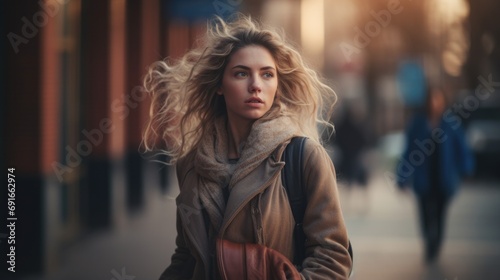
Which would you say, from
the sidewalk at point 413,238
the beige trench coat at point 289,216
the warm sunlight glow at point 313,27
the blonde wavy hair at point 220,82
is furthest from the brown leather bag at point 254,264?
the warm sunlight glow at point 313,27

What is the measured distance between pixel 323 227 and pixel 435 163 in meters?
6.75

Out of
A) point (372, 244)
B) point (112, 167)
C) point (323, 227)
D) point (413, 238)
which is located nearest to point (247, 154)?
point (323, 227)

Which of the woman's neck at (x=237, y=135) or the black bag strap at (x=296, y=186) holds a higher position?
the woman's neck at (x=237, y=135)

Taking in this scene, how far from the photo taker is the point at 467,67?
2658cm

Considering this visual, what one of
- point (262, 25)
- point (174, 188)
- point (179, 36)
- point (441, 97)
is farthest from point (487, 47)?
point (262, 25)

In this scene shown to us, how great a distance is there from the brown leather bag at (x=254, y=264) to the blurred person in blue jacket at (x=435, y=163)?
21.1ft

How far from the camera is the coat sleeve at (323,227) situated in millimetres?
2789

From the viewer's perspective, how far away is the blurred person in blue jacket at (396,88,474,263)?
30.2 ft

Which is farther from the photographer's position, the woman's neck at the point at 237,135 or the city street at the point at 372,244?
the city street at the point at 372,244

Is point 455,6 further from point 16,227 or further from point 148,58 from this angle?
point 16,227

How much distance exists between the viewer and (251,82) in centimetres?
295

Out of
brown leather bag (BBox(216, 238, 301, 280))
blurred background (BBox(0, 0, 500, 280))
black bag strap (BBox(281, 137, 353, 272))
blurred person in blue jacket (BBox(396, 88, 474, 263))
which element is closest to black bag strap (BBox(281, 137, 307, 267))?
black bag strap (BBox(281, 137, 353, 272))

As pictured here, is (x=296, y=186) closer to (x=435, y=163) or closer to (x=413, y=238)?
(x=435, y=163)

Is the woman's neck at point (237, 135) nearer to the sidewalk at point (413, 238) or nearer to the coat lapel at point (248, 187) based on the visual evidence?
the coat lapel at point (248, 187)
